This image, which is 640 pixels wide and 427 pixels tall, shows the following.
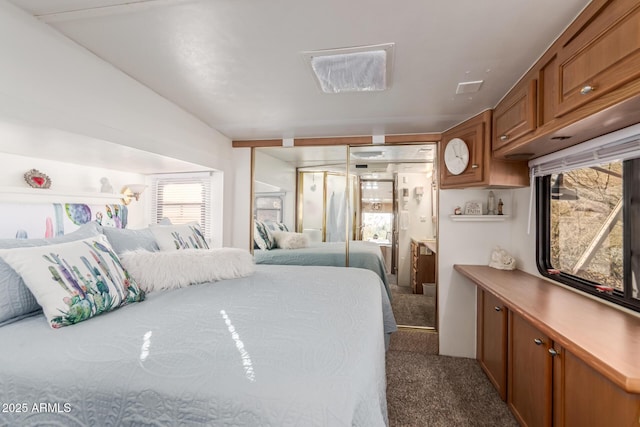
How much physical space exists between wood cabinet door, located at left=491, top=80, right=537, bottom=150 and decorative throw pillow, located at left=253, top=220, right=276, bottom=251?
238 cm

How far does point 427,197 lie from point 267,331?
277cm

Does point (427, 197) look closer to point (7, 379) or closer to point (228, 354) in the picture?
point (228, 354)

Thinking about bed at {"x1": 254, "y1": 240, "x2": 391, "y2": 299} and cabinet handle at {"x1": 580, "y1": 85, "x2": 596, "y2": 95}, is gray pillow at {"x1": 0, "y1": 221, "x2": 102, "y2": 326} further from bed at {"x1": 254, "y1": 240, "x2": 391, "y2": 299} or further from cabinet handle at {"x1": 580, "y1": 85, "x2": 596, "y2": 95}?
cabinet handle at {"x1": 580, "y1": 85, "x2": 596, "y2": 95}

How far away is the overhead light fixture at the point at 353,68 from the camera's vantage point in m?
1.52

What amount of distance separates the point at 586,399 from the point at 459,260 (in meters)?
1.74

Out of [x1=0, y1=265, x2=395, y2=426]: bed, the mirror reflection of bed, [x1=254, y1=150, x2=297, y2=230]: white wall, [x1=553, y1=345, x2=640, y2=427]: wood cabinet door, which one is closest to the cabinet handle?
[x1=553, y1=345, x2=640, y2=427]: wood cabinet door

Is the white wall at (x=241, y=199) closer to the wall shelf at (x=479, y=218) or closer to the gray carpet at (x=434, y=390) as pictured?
the gray carpet at (x=434, y=390)

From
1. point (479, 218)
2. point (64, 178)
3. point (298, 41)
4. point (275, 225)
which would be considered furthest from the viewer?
point (275, 225)

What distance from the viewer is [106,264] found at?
141cm

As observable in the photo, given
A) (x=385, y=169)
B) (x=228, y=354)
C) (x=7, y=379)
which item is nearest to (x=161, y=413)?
(x=228, y=354)

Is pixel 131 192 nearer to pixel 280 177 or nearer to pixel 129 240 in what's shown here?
pixel 129 240

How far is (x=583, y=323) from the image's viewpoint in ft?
4.31

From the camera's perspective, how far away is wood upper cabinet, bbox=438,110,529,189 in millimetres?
2293

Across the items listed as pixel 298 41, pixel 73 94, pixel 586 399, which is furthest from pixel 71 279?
pixel 586 399
